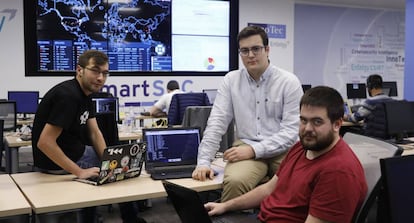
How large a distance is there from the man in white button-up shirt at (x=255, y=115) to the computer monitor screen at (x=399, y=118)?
2.30 metres

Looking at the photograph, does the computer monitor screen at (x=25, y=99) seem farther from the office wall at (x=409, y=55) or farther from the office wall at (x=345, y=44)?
the office wall at (x=345, y=44)

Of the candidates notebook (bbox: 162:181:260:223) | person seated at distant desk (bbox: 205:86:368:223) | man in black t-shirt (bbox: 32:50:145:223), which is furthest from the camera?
man in black t-shirt (bbox: 32:50:145:223)

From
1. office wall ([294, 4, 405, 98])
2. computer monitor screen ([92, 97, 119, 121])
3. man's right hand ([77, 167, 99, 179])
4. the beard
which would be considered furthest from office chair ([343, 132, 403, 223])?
office wall ([294, 4, 405, 98])

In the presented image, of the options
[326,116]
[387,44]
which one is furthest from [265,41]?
[387,44]

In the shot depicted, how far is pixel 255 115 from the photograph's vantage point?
2809mm

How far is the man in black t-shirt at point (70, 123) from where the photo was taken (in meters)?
2.52

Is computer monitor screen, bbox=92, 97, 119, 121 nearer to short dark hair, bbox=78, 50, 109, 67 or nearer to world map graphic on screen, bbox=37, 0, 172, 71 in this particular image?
short dark hair, bbox=78, 50, 109, 67

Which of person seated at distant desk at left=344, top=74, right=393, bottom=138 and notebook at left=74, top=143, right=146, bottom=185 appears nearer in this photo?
notebook at left=74, top=143, right=146, bottom=185

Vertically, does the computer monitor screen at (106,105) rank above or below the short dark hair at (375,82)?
below

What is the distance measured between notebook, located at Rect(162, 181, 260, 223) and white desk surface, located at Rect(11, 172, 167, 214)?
0.26 meters

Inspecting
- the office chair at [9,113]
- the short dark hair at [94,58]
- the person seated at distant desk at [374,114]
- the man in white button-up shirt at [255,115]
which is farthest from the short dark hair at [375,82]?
the office chair at [9,113]

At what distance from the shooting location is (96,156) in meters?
3.01

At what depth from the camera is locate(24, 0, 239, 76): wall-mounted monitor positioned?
7391 millimetres

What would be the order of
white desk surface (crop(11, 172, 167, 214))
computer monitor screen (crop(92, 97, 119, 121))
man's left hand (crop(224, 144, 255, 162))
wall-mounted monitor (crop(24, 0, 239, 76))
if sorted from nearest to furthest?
white desk surface (crop(11, 172, 167, 214)) < man's left hand (crop(224, 144, 255, 162)) < computer monitor screen (crop(92, 97, 119, 121)) < wall-mounted monitor (crop(24, 0, 239, 76))
